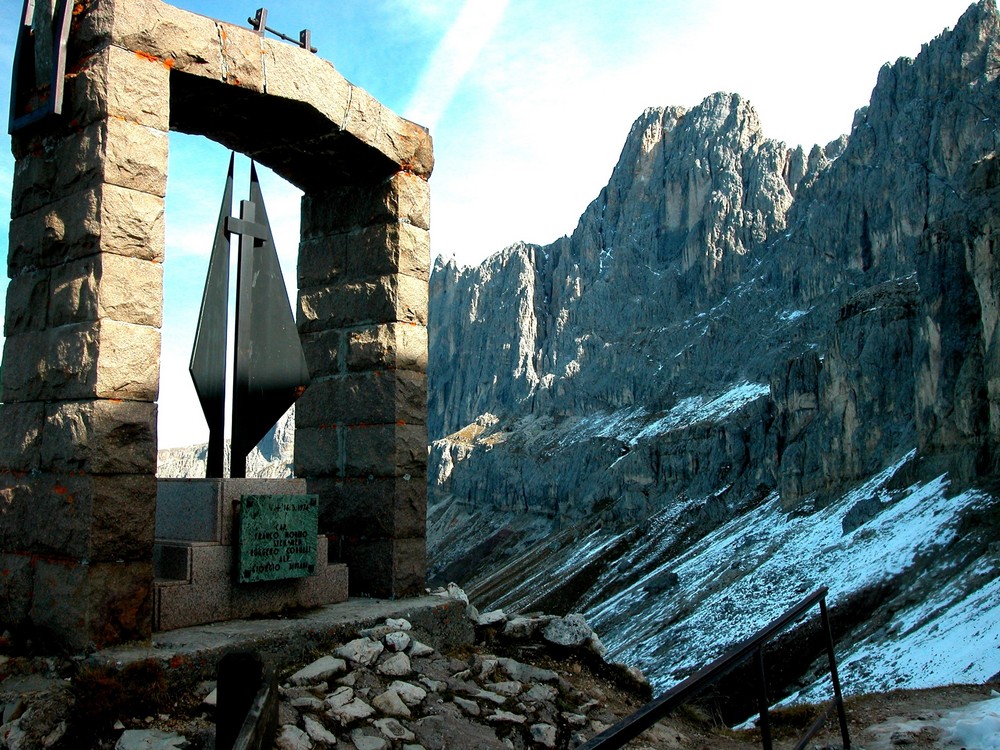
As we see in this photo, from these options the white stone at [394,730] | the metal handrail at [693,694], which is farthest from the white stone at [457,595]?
the metal handrail at [693,694]

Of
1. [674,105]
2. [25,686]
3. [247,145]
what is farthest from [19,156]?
[674,105]

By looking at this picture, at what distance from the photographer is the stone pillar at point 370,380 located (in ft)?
24.8

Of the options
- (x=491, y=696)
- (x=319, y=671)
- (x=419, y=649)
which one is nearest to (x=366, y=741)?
(x=319, y=671)

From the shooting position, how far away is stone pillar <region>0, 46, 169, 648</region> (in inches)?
213

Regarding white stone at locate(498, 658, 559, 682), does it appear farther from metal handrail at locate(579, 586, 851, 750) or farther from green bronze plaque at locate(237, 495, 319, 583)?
metal handrail at locate(579, 586, 851, 750)

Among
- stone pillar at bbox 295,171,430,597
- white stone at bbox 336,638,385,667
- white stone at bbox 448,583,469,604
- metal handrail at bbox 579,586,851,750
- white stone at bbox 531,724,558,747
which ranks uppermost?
stone pillar at bbox 295,171,430,597

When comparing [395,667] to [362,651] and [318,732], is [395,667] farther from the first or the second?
[318,732]

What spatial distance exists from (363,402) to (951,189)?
101 meters

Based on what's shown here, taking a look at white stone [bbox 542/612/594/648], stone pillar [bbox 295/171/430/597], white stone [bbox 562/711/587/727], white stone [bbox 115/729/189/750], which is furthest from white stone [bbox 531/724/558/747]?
stone pillar [bbox 295/171/430/597]

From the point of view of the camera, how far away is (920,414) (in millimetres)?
63719

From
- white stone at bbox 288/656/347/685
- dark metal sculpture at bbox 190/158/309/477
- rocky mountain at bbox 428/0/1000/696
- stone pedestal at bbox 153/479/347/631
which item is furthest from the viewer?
rocky mountain at bbox 428/0/1000/696

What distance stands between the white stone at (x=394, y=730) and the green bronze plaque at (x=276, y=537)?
1791mm

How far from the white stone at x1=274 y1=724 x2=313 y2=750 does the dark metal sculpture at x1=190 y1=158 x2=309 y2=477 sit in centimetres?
283

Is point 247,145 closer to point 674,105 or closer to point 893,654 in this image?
point 893,654
